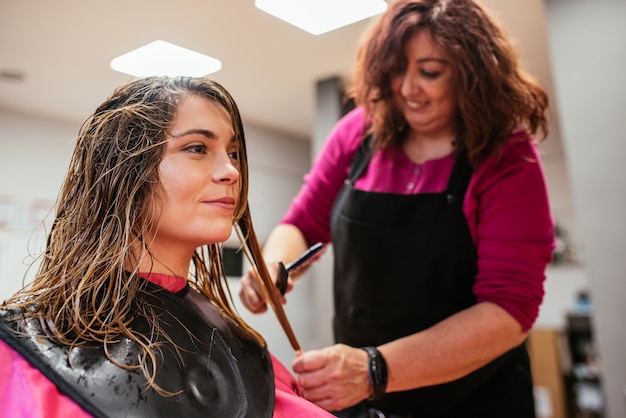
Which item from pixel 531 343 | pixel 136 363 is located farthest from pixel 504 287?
pixel 531 343

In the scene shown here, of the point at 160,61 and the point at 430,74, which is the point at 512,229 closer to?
the point at 430,74

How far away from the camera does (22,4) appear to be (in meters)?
0.62

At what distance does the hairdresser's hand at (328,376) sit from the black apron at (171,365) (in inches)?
2.9

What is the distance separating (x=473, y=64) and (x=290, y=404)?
2.61 feet

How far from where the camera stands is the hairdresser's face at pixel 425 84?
110 centimetres

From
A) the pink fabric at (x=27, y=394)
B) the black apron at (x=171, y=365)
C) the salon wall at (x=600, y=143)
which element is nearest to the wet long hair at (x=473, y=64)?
the black apron at (x=171, y=365)

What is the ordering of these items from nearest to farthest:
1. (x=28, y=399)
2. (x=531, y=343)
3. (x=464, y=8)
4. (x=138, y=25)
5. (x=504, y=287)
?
(x=28, y=399) < (x=138, y=25) < (x=504, y=287) < (x=464, y=8) < (x=531, y=343)

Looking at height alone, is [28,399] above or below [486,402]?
above

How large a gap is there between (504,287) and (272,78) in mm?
606

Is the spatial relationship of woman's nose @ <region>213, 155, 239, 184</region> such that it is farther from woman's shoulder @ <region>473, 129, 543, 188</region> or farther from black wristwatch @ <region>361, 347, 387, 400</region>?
woman's shoulder @ <region>473, 129, 543, 188</region>

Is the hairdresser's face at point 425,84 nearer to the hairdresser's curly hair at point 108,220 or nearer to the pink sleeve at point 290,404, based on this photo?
the hairdresser's curly hair at point 108,220

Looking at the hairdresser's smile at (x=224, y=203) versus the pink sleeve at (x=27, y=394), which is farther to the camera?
the hairdresser's smile at (x=224, y=203)

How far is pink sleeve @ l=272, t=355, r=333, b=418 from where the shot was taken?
0.77m

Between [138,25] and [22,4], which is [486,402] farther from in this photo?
[22,4]
